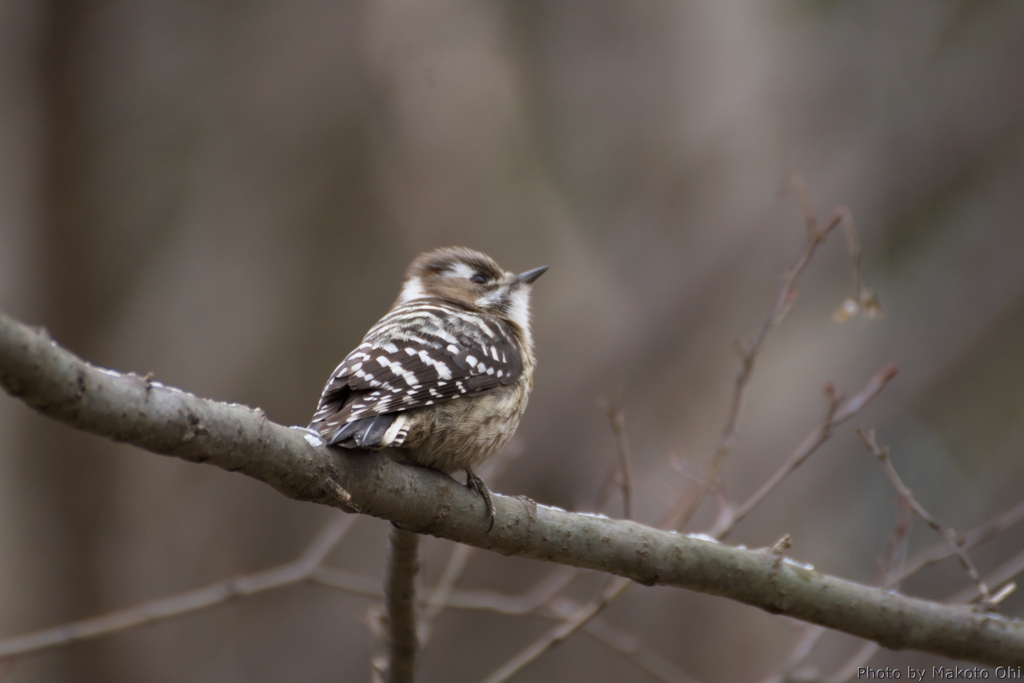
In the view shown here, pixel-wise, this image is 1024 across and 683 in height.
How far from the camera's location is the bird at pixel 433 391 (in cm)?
239

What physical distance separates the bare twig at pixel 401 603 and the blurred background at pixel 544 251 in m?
3.52

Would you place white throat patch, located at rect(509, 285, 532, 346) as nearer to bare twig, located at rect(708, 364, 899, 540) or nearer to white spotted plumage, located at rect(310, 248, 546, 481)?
white spotted plumage, located at rect(310, 248, 546, 481)

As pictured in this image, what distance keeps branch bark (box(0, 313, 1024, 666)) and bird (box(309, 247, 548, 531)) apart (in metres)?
0.10

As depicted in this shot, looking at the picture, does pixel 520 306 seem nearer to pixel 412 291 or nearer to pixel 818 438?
pixel 412 291

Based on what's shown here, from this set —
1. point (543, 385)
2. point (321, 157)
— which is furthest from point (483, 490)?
point (321, 157)

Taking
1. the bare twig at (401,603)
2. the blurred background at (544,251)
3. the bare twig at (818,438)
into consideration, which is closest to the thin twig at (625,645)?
the bare twig at (818,438)

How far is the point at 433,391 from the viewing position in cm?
265

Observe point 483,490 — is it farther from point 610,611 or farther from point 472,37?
point 472,37

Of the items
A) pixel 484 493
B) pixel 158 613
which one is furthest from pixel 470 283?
pixel 158 613

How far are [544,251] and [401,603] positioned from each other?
5.83m

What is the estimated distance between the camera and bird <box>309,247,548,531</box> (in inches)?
94.0

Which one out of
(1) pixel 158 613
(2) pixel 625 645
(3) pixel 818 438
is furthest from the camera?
(2) pixel 625 645

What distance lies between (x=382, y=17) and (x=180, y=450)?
6953 mm

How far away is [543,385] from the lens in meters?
7.48
